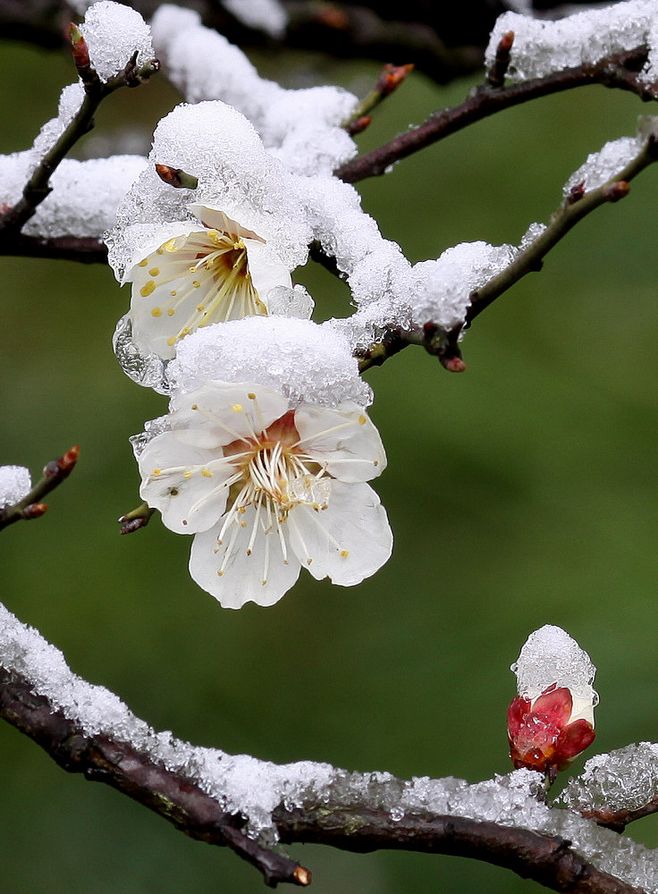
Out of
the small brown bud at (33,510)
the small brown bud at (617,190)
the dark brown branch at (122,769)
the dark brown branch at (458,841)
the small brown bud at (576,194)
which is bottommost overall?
the dark brown branch at (122,769)

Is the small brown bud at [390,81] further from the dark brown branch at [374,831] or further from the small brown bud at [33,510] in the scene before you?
the dark brown branch at [374,831]

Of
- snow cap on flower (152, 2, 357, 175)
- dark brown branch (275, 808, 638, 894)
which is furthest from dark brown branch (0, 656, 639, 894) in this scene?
snow cap on flower (152, 2, 357, 175)

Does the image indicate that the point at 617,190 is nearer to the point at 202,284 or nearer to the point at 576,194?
the point at 576,194

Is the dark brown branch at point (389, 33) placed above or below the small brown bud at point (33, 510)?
above

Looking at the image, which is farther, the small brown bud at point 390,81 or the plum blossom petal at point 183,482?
the small brown bud at point 390,81

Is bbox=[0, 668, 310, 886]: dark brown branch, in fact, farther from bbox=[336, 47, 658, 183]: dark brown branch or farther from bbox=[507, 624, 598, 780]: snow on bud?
bbox=[336, 47, 658, 183]: dark brown branch

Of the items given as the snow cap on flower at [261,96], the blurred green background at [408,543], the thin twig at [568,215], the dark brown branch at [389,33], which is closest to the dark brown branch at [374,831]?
the thin twig at [568,215]

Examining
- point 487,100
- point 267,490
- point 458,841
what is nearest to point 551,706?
point 458,841
